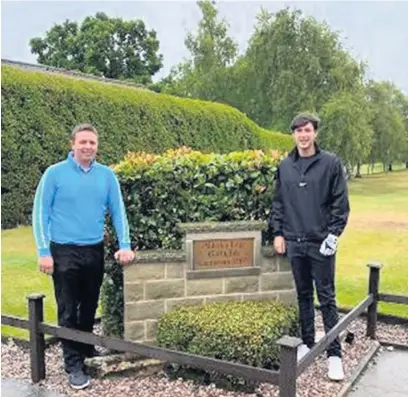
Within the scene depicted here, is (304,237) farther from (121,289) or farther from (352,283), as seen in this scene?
(352,283)

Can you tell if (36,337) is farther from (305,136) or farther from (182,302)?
(305,136)

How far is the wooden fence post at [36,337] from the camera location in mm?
3555

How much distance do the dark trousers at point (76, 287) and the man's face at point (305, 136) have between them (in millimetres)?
1469

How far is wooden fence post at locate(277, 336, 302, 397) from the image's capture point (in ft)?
8.75

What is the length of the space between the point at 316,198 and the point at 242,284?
0.88m

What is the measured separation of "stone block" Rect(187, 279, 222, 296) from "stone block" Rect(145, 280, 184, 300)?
0.07 m

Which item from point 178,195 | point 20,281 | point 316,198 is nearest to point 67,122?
point 20,281

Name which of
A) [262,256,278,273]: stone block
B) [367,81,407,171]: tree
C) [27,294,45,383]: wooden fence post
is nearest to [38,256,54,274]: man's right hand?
[27,294,45,383]: wooden fence post

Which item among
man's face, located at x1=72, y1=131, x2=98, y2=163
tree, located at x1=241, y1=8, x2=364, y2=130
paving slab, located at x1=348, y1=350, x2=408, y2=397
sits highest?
tree, located at x1=241, y1=8, x2=364, y2=130

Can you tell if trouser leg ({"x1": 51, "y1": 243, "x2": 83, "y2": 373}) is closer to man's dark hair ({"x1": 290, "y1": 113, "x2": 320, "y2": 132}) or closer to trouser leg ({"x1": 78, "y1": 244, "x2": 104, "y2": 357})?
trouser leg ({"x1": 78, "y1": 244, "x2": 104, "y2": 357})

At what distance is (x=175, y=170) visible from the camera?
401cm

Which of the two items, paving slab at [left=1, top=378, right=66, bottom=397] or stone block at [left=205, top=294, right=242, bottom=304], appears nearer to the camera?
paving slab at [left=1, top=378, right=66, bottom=397]

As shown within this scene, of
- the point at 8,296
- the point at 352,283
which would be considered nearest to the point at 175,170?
the point at 8,296

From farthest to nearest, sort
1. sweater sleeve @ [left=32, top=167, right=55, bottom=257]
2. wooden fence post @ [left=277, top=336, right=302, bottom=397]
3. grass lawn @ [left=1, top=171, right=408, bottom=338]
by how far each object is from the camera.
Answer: grass lawn @ [left=1, top=171, right=408, bottom=338]
sweater sleeve @ [left=32, top=167, right=55, bottom=257]
wooden fence post @ [left=277, top=336, right=302, bottom=397]
